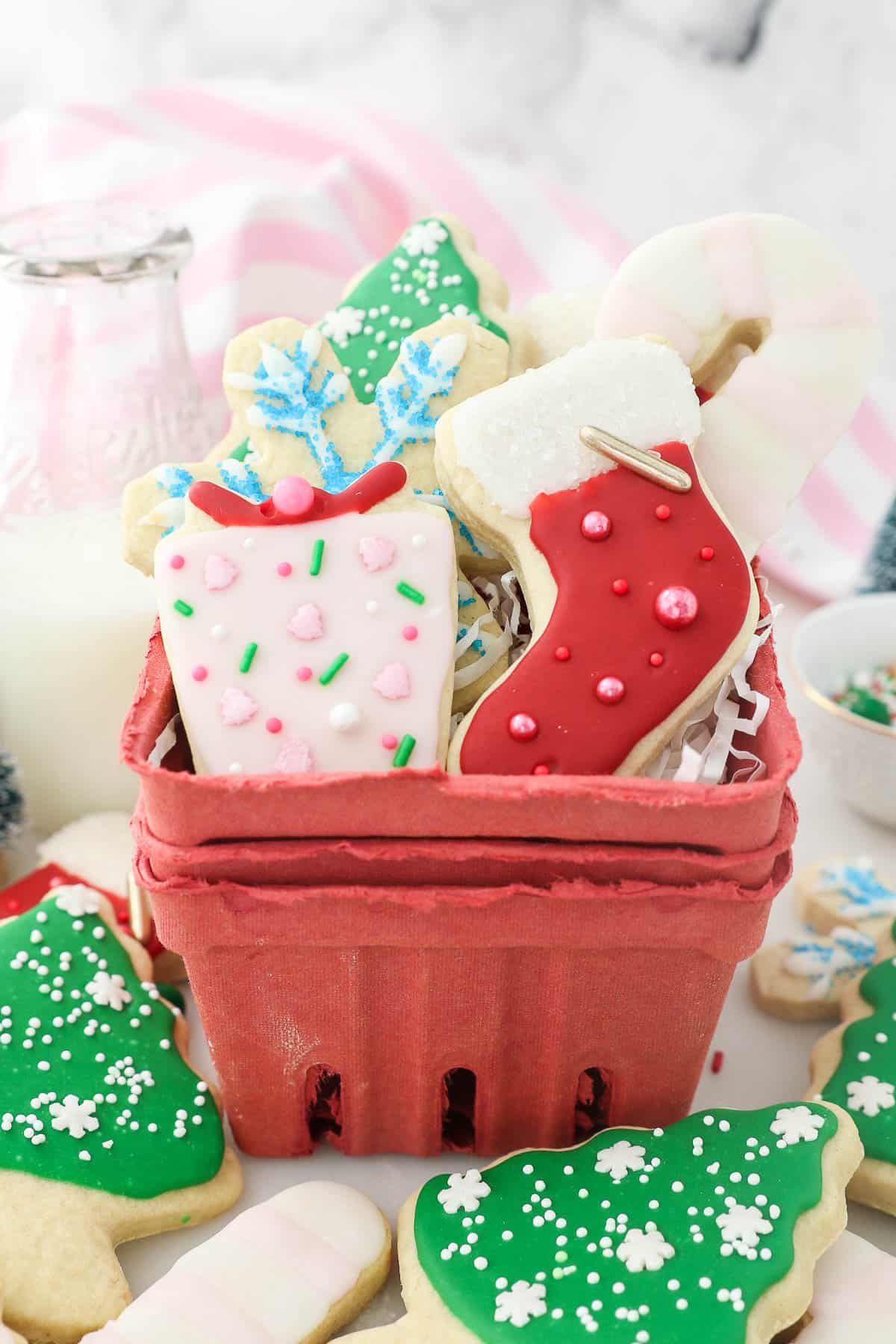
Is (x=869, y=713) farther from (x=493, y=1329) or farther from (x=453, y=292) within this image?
(x=493, y=1329)

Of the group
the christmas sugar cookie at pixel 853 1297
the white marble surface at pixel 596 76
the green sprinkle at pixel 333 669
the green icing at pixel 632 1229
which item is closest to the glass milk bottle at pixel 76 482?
the green sprinkle at pixel 333 669

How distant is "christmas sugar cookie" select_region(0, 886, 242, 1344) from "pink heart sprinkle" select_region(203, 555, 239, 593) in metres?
0.24

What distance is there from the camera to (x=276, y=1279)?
1.81 ft

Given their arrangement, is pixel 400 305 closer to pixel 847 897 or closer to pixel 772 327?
pixel 772 327

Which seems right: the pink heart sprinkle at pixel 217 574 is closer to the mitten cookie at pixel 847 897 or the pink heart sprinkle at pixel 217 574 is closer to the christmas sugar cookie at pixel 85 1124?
the christmas sugar cookie at pixel 85 1124

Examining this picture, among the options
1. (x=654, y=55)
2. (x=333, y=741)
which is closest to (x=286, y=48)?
(x=654, y=55)

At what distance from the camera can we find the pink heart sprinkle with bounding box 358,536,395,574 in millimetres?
587

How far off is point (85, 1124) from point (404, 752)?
0.24m

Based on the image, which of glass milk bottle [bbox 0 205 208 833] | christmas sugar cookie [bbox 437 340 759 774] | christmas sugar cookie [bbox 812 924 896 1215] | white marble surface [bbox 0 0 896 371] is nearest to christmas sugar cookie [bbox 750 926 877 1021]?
christmas sugar cookie [bbox 812 924 896 1215]

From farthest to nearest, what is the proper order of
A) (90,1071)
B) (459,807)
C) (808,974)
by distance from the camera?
(808,974) < (90,1071) < (459,807)

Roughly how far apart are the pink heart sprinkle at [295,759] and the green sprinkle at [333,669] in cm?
3

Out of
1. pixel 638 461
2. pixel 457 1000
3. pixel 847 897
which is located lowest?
pixel 847 897

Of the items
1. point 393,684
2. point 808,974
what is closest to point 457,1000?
point 393,684

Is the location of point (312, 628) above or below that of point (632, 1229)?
above
